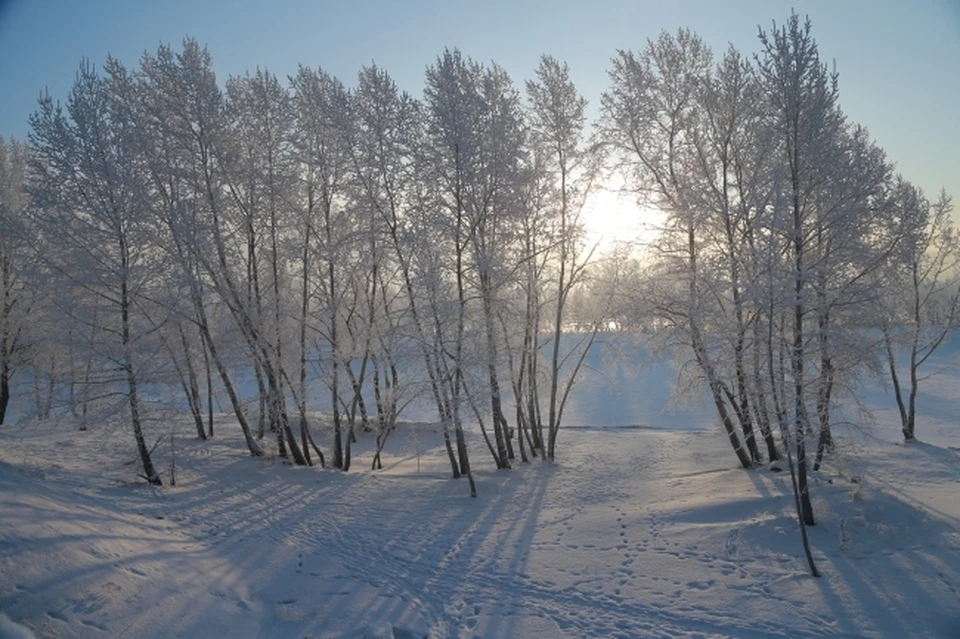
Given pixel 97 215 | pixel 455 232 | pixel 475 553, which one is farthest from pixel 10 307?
pixel 475 553

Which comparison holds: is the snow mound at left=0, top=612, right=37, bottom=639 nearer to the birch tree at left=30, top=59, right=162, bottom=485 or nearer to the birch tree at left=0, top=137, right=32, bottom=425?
the birch tree at left=30, top=59, right=162, bottom=485

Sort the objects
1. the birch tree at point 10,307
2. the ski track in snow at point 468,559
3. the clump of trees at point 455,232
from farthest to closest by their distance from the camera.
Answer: the birch tree at point 10,307 < the clump of trees at point 455,232 < the ski track in snow at point 468,559

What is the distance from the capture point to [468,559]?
8.51 meters

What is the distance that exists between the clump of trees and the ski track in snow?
140 centimetres

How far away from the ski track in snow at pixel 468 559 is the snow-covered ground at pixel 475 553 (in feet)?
0.11

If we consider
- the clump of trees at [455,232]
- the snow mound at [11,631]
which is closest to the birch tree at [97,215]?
the clump of trees at [455,232]

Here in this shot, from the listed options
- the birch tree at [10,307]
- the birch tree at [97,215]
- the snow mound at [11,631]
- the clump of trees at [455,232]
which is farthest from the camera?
the birch tree at [10,307]

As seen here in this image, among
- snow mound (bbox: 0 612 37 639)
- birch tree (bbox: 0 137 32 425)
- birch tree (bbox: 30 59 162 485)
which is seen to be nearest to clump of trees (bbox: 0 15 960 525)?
birch tree (bbox: 30 59 162 485)

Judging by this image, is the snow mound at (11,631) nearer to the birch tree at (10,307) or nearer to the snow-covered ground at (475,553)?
the snow-covered ground at (475,553)

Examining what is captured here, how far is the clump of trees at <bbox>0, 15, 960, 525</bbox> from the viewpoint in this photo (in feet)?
28.1

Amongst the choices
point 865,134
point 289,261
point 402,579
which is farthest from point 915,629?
point 289,261

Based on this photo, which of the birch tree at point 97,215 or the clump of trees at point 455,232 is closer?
the clump of trees at point 455,232

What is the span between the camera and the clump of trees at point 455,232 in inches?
A: 337

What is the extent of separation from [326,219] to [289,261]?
1.85m
